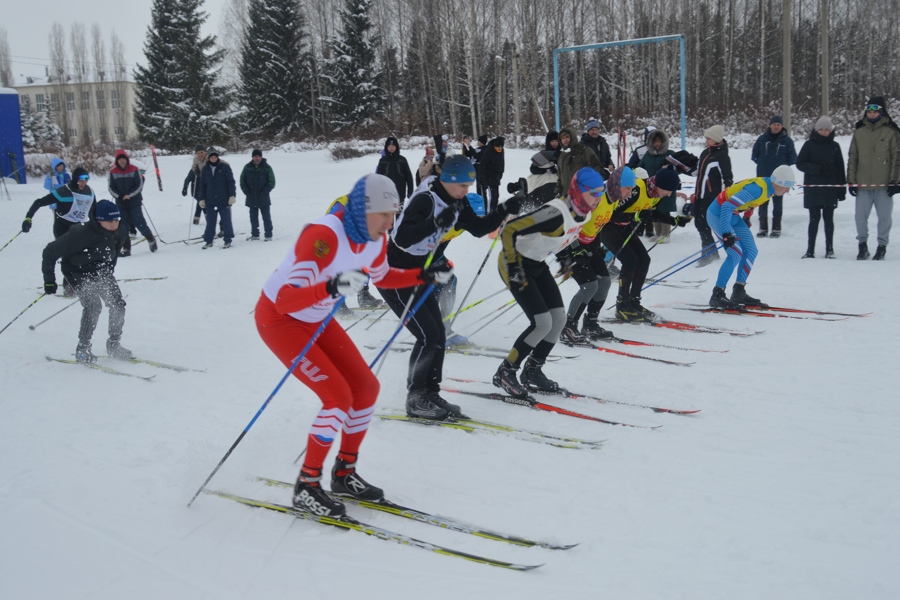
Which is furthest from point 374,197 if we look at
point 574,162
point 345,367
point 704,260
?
point 704,260

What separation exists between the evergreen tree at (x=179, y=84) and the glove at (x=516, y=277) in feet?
89.7

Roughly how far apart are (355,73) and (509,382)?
27.6m

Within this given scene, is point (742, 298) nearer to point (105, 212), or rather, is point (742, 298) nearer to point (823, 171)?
point (823, 171)

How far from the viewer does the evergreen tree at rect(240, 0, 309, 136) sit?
2972 cm

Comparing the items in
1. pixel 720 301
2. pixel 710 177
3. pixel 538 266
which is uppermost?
pixel 710 177

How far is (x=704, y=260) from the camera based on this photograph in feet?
29.3

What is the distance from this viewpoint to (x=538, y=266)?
15.1 feet

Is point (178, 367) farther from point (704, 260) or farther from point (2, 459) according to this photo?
point (704, 260)

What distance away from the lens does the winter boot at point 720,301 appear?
680 centimetres

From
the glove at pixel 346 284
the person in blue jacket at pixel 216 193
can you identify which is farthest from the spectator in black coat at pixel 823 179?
the person in blue jacket at pixel 216 193

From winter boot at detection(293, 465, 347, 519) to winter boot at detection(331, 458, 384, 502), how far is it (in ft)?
0.31

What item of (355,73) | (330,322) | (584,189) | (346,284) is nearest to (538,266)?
(584,189)

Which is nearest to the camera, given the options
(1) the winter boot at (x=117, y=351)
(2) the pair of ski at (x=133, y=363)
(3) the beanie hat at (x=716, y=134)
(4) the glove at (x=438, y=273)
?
(4) the glove at (x=438, y=273)

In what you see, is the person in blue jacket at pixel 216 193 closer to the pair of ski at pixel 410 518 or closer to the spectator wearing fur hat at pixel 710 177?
the spectator wearing fur hat at pixel 710 177
